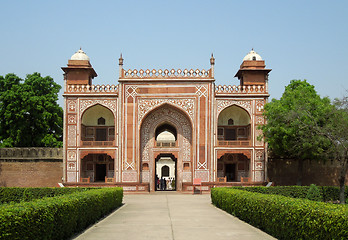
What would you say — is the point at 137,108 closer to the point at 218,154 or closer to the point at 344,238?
the point at 218,154

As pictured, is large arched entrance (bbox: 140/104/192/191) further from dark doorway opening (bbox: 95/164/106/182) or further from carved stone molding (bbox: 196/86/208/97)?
dark doorway opening (bbox: 95/164/106/182)

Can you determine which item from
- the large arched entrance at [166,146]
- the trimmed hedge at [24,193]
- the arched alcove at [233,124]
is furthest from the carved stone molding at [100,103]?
→ the trimmed hedge at [24,193]

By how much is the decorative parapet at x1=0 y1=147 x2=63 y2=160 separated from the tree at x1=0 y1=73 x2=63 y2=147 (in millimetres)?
3189

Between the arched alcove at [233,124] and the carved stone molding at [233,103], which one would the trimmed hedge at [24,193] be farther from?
the arched alcove at [233,124]

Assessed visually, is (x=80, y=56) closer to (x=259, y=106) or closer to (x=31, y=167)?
(x=31, y=167)

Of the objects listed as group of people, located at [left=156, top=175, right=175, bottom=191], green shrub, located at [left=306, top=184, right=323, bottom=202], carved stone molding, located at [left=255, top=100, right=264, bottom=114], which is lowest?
group of people, located at [left=156, top=175, right=175, bottom=191]

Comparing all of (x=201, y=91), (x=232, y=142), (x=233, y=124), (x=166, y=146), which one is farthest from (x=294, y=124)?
(x=166, y=146)

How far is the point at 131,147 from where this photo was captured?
26.4 metres

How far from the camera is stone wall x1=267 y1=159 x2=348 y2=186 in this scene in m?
27.3

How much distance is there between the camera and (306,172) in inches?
1083

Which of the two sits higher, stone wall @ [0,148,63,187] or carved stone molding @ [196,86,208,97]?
carved stone molding @ [196,86,208,97]

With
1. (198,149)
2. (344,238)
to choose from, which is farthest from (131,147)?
(344,238)

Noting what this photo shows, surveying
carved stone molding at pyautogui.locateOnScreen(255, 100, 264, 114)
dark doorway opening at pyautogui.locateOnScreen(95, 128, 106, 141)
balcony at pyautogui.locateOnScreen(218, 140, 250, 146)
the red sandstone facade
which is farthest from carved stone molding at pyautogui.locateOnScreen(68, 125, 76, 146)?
carved stone molding at pyautogui.locateOnScreen(255, 100, 264, 114)

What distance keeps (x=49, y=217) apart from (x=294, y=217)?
4.65 m
